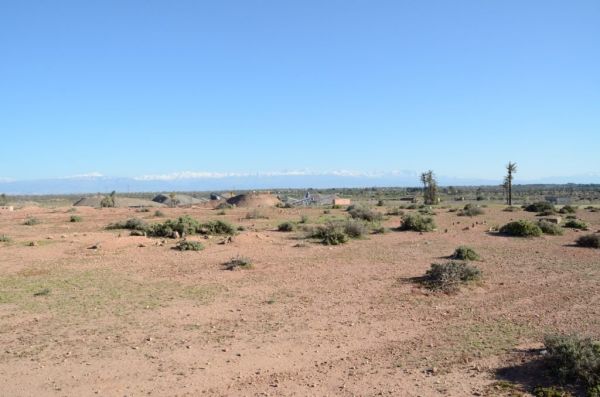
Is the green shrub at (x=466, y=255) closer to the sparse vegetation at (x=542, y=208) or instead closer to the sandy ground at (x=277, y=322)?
the sandy ground at (x=277, y=322)

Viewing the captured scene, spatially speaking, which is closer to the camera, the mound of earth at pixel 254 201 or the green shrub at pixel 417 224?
the green shrub at pixel 417 224

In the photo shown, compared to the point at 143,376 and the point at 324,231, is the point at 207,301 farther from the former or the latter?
the point at 324,231

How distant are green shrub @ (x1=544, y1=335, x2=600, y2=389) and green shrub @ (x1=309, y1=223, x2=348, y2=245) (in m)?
14.8

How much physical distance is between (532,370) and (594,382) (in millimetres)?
958

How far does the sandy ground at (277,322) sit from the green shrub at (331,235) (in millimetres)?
2917

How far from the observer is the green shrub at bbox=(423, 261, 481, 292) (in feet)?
44.0

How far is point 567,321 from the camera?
10523 millimetres

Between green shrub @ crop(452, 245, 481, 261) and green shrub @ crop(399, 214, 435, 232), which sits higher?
green shrub @ crop(399, 214, 435, 232)

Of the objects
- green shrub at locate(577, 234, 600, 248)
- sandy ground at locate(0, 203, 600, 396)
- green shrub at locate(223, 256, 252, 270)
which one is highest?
green shrub at locate(577, 234, 600, 248)

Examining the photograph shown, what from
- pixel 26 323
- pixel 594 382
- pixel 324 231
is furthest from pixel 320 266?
pixel 594 382

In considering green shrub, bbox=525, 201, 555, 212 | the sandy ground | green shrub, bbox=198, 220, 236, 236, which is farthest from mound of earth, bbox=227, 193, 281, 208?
the sandy ground

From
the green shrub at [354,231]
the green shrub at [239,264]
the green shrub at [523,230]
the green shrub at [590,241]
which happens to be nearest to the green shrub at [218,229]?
the green shrub at [354,231]

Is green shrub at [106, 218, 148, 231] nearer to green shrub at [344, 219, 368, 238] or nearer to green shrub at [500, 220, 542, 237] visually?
green shrub at [344, 219, 368, 238]

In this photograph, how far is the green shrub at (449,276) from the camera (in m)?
13.4
